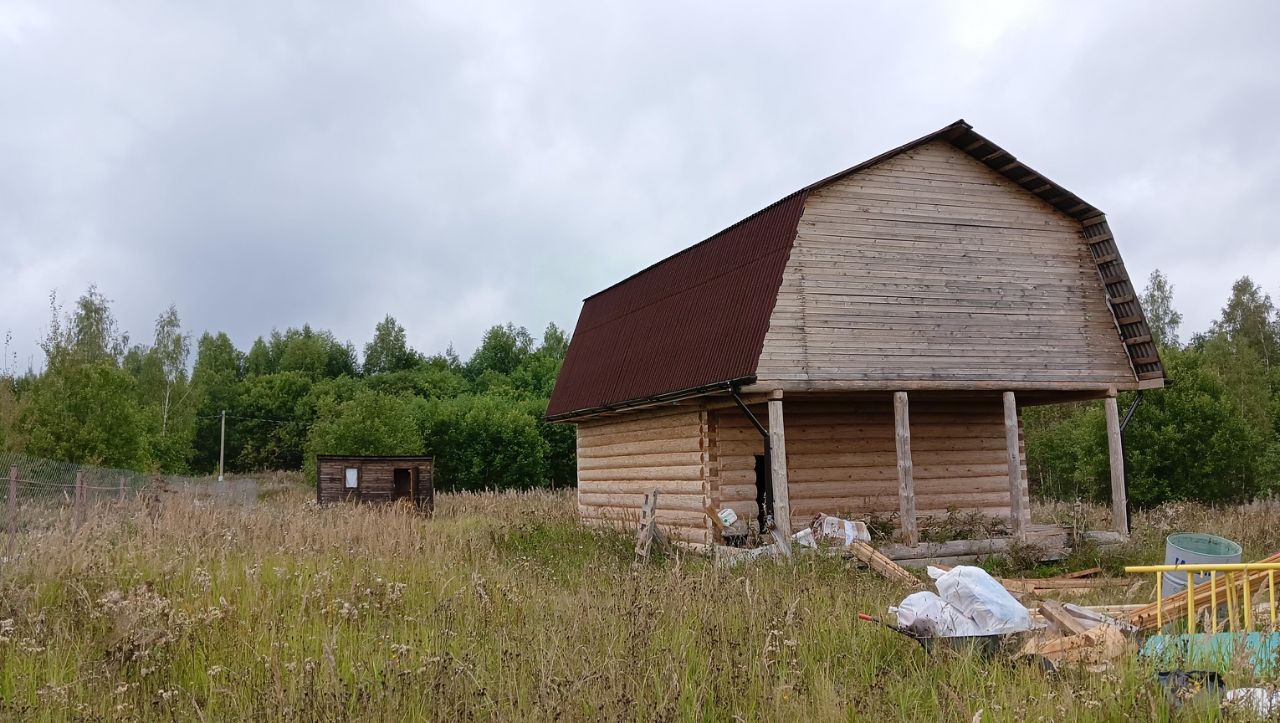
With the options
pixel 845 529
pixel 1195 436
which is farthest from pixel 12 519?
pixel 1195 436

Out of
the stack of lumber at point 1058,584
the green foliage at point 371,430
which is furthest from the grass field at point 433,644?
the green foliage at point 371,430

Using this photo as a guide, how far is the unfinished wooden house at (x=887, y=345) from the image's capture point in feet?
49.7

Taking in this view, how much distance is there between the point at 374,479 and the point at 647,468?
38.6 ft

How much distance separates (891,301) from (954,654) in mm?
10460

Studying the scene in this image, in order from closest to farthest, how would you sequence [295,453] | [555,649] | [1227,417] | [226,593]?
[555,649] → [226,593] → [1227,417] → [295,453]

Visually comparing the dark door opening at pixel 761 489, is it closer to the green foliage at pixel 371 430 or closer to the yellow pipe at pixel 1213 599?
the yellow pipe at pixel 1213 599

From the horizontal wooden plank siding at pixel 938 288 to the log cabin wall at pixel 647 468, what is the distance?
2.94 metres

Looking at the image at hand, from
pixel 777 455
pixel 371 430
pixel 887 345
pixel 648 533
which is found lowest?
pixel 648 533

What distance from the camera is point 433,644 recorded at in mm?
6488

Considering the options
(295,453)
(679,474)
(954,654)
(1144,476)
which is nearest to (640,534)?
(679,474)

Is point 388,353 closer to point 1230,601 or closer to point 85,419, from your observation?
point 85,419

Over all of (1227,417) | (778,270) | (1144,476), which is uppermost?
(778,270)

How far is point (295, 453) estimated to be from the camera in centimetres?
6869

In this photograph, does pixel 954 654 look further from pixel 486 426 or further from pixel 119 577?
pixel 486 426
